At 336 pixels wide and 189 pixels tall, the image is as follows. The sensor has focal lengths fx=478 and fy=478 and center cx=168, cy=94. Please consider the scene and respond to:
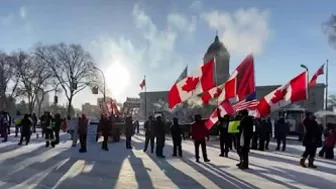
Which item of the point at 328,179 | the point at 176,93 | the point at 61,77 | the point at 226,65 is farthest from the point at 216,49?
the point at 328,179

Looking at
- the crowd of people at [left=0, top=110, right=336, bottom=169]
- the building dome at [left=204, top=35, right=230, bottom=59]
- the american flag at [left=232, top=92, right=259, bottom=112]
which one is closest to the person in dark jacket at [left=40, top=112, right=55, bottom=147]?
the crowd of people at [left=0, top=110, right=336, bottom=169]

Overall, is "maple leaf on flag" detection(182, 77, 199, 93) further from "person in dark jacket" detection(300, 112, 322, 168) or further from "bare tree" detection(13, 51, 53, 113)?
"bare tree" detection(13, 51, 53, 113)

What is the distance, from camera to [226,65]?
9894 centimetres

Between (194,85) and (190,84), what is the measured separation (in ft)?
0.63

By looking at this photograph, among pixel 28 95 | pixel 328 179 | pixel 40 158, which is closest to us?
pixel 328 179

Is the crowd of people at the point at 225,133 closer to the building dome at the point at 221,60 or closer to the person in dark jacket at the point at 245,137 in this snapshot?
the person in dark jacket at the point at 245,137

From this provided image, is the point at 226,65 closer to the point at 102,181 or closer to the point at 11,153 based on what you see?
the point at 11,153

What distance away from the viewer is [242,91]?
1984 centimetres

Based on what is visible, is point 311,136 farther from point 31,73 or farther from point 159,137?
point 31,73

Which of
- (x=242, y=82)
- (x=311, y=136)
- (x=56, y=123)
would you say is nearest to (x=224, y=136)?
(x=242, y=82)

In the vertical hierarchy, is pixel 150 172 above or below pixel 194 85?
below

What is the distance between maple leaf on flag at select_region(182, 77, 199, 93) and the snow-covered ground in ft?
12.6

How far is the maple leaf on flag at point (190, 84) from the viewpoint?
855 inches

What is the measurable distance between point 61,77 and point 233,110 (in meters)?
54.4
